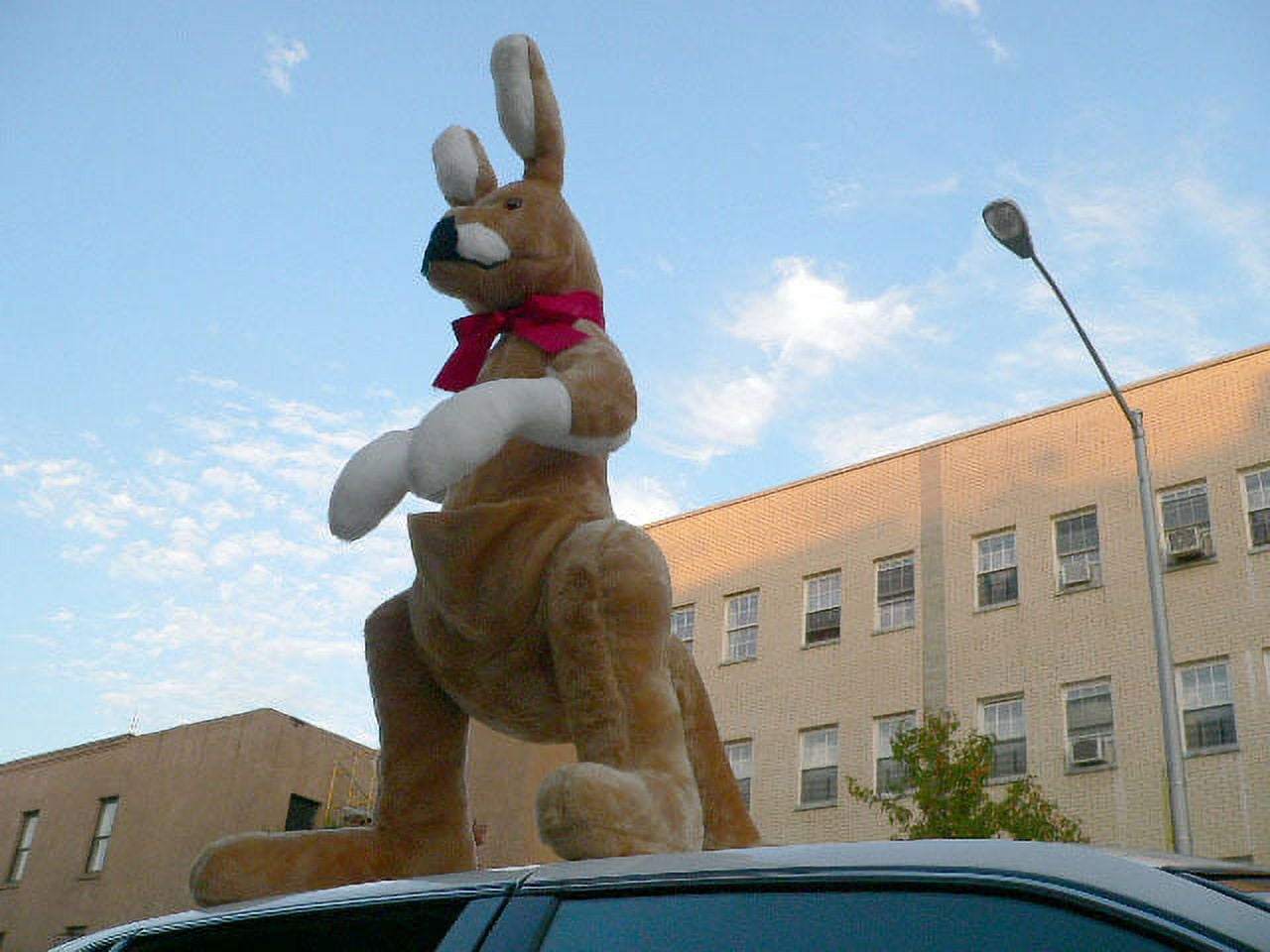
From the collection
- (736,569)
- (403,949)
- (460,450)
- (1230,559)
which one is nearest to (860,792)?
(1230,559)

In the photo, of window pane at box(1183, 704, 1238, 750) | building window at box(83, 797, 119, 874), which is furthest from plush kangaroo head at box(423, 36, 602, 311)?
building window at box(83, 797, 119, 874)

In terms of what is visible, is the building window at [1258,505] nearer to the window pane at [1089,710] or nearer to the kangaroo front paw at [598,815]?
the window pane at [1089,710]

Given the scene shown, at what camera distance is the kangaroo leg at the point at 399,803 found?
365 cm

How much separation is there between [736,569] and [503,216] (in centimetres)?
1795

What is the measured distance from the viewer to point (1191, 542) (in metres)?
17.1

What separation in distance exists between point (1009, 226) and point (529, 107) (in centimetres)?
647

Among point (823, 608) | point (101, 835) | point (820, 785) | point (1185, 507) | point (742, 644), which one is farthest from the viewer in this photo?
point (101, 835)

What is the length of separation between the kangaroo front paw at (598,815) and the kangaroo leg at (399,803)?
1.02 metres

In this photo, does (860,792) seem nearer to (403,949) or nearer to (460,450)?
(460,450)

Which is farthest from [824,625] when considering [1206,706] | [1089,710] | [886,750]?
[1206,706]

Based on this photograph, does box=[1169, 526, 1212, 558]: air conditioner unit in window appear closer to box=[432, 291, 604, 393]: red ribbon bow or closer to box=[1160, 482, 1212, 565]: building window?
box=[1160, 482, 1212, 565]: building window

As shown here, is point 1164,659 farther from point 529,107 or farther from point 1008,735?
point 1008,735

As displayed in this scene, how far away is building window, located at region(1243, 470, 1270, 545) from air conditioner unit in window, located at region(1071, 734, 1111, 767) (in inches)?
123

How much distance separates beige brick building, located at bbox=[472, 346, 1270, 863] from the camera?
1633cm
